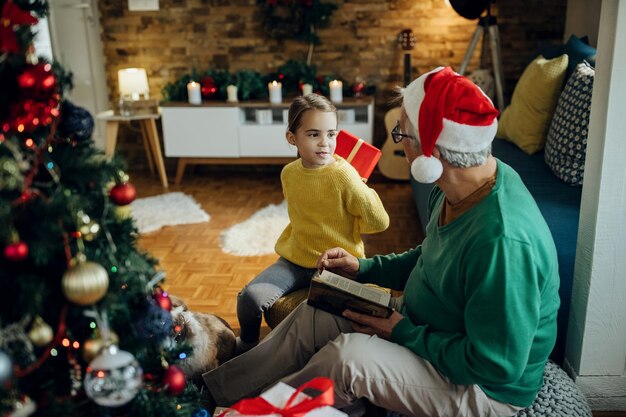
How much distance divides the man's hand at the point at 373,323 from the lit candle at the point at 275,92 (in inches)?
117

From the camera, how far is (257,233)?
3381 millimetres

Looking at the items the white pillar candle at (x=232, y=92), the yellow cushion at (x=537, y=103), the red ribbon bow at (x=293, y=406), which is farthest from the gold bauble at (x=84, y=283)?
the white pillar candle at (x=232, y=92)

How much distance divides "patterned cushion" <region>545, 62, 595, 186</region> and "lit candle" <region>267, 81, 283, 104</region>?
85.1 inches

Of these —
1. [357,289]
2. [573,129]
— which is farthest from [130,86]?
[357,289]

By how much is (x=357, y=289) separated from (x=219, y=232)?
204 cm

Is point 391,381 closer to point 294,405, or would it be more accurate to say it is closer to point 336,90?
point 294,405

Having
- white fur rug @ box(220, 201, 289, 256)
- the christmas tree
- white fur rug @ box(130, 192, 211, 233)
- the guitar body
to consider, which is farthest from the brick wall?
the christmas tree

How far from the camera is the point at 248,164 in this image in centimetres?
488

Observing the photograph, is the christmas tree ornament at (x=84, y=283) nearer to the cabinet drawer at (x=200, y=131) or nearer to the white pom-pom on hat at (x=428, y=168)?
the white pom-pom on hat at (x=428, y=168)

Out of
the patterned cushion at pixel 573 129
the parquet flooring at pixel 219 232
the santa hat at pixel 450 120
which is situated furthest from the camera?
the parquet flooring at pixel 219 232

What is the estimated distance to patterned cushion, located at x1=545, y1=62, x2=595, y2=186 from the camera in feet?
7.54

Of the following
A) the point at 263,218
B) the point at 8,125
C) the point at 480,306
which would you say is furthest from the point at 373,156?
the point at 263,218

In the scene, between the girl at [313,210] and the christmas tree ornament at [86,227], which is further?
the girl at [313,210]

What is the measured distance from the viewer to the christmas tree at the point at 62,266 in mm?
915
